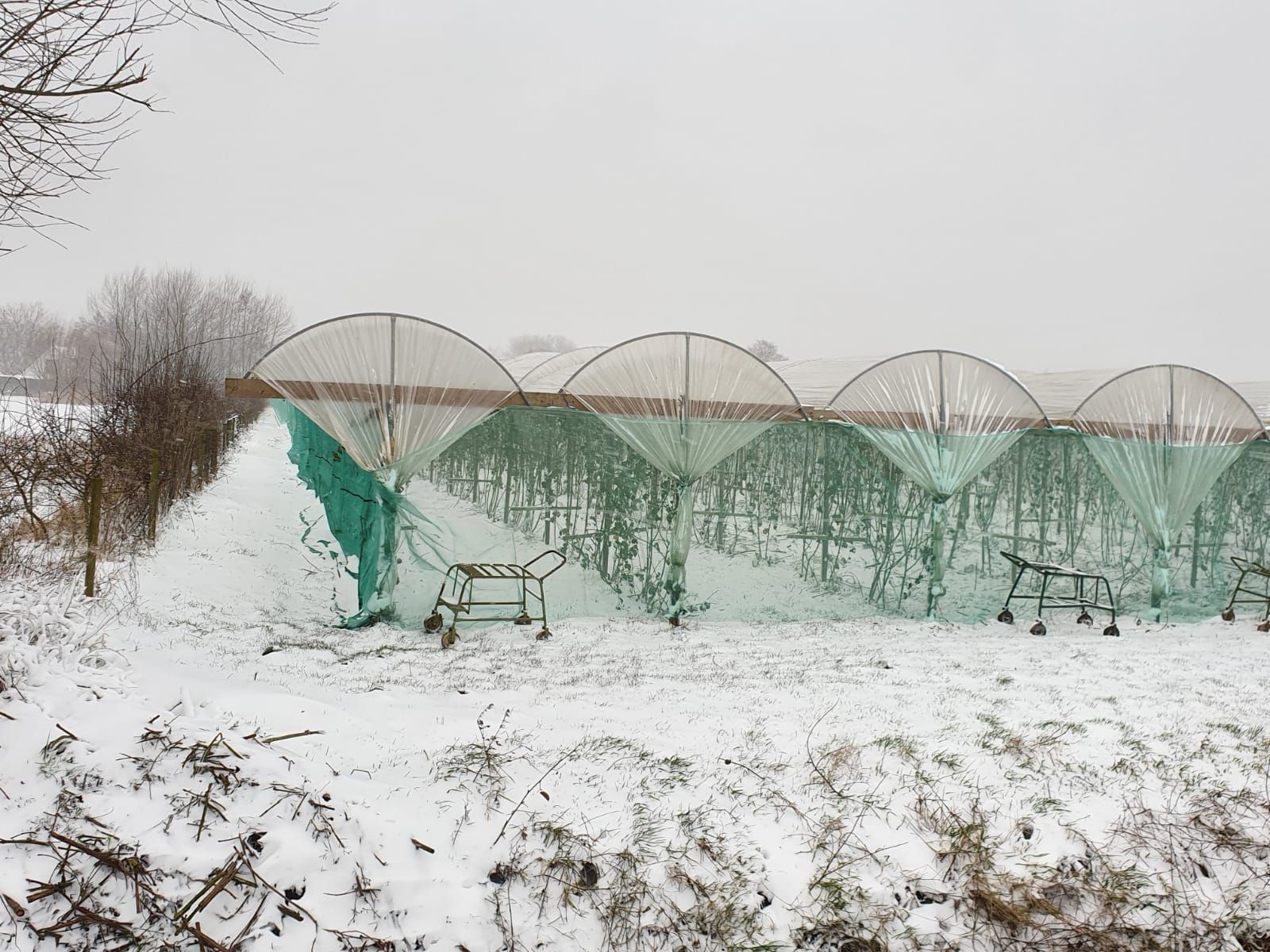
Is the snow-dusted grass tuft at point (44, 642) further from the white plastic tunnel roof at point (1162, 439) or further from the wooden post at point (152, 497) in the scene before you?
the white plastic tunnel roof at point (1162, 439)

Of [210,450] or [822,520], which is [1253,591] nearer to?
[822,520]

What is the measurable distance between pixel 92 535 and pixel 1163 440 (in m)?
8.68

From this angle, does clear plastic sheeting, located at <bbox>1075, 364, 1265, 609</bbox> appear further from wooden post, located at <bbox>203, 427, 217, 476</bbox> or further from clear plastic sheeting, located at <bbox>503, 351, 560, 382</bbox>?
wooden post, located at <bbox>203, 427, 217, 476</bbox>

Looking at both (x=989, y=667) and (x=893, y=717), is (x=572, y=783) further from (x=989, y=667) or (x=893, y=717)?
(x=989, y=667)

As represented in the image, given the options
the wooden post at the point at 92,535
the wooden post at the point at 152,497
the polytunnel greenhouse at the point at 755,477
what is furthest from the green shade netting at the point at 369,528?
the wooden post at the point at 152,497

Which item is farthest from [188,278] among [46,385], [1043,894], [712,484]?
[1043,894]

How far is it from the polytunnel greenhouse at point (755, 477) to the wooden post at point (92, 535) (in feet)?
3.83

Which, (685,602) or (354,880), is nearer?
(354,880)

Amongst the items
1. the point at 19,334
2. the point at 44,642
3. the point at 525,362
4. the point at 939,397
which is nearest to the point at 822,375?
the point at 939,397

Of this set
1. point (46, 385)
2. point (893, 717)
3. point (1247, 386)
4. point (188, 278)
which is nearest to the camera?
point (893, 717)

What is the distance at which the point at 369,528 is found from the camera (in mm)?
6195

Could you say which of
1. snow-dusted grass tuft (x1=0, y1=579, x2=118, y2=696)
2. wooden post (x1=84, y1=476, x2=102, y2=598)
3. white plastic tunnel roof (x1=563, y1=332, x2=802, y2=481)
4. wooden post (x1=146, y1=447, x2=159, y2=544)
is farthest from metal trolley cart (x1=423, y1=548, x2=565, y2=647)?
wooden post (x1=146, y1=447, x2=159, y2=544)

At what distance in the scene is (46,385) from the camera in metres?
28.6

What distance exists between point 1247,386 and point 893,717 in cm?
909
